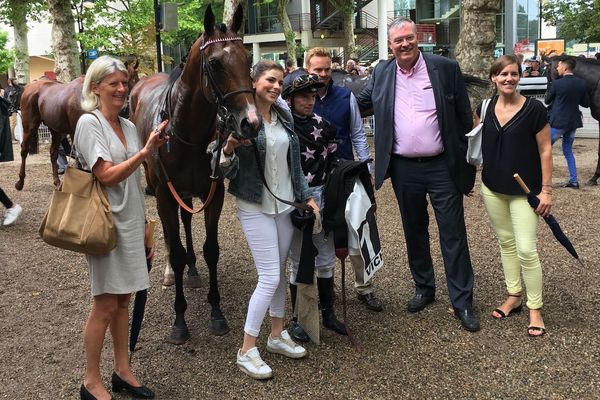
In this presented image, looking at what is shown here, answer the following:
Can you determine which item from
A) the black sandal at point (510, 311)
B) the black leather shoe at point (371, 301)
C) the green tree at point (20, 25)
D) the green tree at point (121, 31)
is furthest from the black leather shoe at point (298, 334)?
the green tree at point (20, 25)

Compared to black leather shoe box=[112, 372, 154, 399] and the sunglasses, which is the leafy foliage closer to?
the sunglasses

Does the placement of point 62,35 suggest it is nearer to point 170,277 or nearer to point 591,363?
point 170,277

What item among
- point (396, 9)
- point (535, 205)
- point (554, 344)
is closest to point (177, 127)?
point (535, 205)

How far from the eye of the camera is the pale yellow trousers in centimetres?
386

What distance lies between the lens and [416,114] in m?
3.99

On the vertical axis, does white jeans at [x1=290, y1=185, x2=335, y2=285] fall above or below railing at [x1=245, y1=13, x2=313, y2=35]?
below

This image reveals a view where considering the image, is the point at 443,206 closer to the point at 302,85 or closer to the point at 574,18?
the point at 302,85

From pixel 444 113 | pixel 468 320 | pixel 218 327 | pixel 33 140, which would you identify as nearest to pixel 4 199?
pixel 33 140

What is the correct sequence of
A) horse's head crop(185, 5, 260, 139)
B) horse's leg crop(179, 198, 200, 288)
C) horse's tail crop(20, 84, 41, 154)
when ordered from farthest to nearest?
1. horse's tail crop(20, 84, 41, 154)
2. horse's leg crop(179, 198, 200, 288)
3. horse's head crop(185, 5, 260, 139)

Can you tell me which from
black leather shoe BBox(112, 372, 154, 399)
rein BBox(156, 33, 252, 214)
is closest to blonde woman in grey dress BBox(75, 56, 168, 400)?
black leather shoe BBox(112, 372, 154, 399)

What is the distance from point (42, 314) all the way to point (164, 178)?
171cm

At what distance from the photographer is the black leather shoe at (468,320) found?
3941mm

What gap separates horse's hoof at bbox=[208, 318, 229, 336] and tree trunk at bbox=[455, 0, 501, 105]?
23.1ft

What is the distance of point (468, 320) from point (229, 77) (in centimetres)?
240
